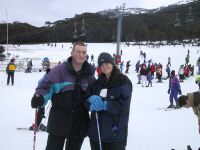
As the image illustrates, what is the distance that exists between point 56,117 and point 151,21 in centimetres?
10515

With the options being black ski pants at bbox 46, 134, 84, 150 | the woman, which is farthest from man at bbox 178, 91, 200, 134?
black ski pants at bbox 46, 134, 84, 150

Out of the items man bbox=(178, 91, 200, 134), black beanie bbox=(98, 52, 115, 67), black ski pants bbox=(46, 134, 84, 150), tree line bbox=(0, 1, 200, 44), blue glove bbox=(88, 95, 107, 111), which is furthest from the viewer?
tree line bbox=(0, 1, 200, 44)

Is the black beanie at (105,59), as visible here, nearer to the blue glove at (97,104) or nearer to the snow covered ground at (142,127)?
the blue glove at (97,104)

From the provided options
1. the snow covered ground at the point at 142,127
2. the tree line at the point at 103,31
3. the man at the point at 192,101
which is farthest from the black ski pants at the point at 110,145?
the tree line at the point at 103,31

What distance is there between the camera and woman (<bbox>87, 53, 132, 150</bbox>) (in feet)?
13.1

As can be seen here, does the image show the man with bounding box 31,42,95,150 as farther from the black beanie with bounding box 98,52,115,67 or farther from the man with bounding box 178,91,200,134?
the man with bounding box 178,91,200,134

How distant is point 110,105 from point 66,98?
0.50 meters

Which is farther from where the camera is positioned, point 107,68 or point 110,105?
point 107,68

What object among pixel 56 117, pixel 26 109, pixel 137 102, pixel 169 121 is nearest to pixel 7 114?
pixel 26 109

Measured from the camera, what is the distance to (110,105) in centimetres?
397

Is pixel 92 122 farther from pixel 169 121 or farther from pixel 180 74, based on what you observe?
pixel 180 74

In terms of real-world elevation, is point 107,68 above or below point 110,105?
above

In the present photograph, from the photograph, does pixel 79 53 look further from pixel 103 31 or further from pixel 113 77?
pixel 103 31

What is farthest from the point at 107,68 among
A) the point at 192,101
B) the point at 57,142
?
the point at 192,101
